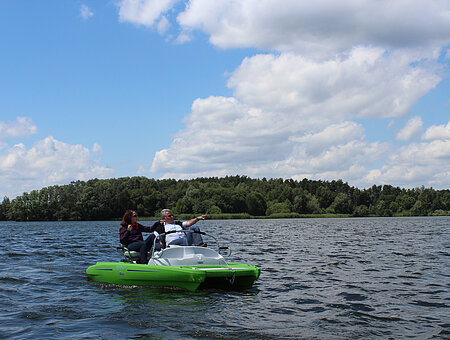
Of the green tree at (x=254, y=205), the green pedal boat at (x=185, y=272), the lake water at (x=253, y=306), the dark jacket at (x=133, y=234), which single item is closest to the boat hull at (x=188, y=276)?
the green pedal boat at (x=185, y=272)

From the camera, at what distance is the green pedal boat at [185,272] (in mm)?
11602

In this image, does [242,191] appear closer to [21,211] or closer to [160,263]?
[21,211]

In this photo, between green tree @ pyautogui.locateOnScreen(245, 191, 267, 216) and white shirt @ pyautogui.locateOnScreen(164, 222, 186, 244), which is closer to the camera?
white shirt @ pyautogui.locateOnScreen(164, 222, 186, 244)

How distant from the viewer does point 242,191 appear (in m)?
150

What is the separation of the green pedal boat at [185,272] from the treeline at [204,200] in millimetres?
108980

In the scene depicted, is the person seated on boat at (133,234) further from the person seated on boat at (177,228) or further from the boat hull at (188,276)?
the boat hull at (188,276)

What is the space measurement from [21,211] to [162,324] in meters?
120

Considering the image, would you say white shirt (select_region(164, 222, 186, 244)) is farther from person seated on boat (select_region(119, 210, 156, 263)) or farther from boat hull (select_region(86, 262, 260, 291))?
boat hull (select_region(86, 262, 260, 291))

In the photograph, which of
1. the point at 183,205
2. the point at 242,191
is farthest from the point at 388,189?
the point at 183,205

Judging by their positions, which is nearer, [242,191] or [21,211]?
[21,211]

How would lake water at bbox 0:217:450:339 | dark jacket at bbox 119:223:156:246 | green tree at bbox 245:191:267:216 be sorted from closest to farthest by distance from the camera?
1. lake water at bbox 0:217:450:339
2. dark jacket at bbox 119:223:156:246
3. green tree at bbox 245:191:267:216

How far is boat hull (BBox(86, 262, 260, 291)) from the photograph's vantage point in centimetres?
1155

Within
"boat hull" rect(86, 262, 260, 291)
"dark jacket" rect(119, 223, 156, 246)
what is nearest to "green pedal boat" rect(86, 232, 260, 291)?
"boat hull" rect(86, 262, 260, 291)

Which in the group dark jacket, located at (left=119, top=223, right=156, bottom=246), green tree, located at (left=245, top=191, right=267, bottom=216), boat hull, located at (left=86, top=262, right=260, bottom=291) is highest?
green tree, located at (left=245, top=191, right=267, bottom=216)
